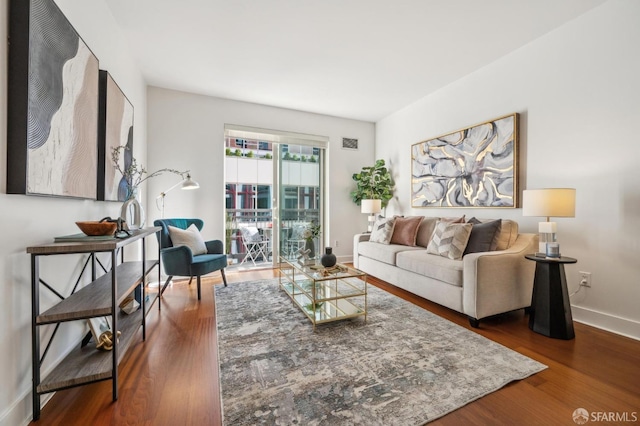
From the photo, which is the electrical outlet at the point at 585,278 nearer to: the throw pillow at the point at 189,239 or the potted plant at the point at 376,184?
the potted plant at the point at 376,184

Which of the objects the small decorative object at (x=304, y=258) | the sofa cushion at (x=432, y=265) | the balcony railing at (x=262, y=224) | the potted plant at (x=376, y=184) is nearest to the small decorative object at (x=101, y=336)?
the small decorative object at (x=304, y=258)

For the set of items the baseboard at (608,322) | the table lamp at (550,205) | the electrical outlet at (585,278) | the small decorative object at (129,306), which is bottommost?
the baseboard at (608,322)

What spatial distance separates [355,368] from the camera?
1.67 meters

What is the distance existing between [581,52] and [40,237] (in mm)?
4267

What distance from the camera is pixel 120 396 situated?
1450 millimetres

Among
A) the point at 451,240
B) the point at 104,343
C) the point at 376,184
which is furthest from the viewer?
the point at 376,184

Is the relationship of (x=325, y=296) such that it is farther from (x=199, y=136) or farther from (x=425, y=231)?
(x=199, y=136)

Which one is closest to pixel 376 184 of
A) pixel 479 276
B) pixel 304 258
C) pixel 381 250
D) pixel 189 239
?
pixel 381 250

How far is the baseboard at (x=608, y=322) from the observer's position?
207 cm

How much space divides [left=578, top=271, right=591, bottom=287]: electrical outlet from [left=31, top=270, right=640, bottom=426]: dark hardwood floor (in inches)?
15.2

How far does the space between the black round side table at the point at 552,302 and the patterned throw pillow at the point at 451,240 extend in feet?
1.93

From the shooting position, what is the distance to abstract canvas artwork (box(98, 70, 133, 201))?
203cm

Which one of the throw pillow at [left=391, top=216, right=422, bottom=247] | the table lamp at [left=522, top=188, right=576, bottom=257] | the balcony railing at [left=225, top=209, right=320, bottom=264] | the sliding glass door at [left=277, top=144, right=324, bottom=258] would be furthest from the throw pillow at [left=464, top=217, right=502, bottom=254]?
the balcony railing at [left=225, top=209, right=320, bottom=264]

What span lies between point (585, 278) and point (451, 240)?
3.71 ft
